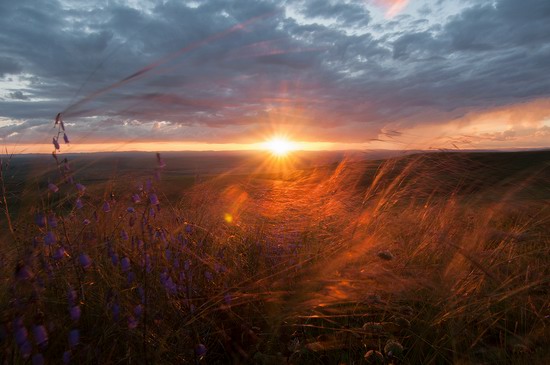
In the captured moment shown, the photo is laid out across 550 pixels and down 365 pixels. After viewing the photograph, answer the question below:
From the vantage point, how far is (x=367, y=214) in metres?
4.00

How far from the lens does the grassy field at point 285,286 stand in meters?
1.69

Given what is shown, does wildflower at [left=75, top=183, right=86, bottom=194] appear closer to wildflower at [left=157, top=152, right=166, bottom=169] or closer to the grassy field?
the grassy field

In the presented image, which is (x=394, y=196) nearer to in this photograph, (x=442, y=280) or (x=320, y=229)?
(x=320, y=229)

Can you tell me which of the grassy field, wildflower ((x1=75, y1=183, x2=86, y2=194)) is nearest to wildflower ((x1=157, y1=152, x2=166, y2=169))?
the grassy field

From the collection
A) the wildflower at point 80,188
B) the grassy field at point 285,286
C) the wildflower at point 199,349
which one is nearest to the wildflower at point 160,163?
the grassy field at point 285,286

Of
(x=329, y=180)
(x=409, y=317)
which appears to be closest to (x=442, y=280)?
(x=409, y=317)

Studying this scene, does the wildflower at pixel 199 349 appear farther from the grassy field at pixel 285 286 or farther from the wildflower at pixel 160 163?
the wildflower at pixel 160 163

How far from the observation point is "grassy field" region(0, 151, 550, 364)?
5.54 ft

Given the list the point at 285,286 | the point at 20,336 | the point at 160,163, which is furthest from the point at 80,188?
the point at 285,286

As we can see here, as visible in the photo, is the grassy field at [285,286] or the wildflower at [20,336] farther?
the grassy field at [285,286]

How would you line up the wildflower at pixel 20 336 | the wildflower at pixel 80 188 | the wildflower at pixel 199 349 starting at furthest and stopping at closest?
the wildflower at pixel 80 188
the wildflower at pixel 199 349
the wildflower at pixel 20 336

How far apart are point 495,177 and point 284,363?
9.14ft

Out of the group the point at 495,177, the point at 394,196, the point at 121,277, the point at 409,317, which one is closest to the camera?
the point at 409,317

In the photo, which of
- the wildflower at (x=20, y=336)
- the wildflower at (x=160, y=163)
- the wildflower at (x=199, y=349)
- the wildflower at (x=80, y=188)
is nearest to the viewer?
the wildflower at (x=20, y=336)
